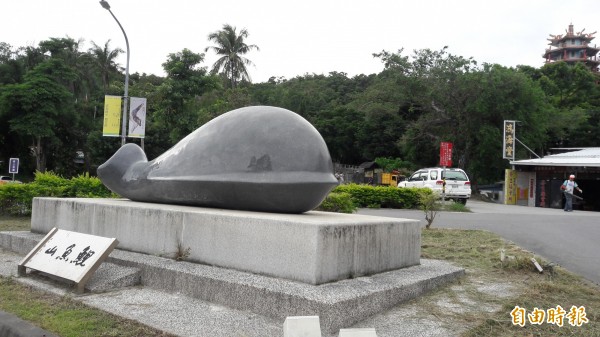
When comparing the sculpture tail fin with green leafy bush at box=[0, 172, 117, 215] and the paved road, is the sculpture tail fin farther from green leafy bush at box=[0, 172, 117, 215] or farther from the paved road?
the paved road

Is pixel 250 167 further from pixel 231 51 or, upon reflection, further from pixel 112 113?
pixel 231 51

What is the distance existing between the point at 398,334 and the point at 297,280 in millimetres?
1120

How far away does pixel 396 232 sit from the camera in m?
5.69

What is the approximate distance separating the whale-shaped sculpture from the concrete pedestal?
26 centimetres

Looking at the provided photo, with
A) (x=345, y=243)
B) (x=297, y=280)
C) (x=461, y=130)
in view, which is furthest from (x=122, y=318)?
(x=461, y=130)

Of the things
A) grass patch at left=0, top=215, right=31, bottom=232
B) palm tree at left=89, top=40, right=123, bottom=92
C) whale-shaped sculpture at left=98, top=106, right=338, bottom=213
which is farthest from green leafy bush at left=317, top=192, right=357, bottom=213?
palm tree at left=89, top=40, right=123, bottom=92

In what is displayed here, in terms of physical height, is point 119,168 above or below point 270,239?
above

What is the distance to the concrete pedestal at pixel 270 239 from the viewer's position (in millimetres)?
4625

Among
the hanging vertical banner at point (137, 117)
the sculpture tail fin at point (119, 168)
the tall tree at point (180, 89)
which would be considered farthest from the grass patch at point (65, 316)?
the tall tree at point (180, 89)

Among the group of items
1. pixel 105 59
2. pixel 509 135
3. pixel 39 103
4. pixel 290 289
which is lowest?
pixel 290 289

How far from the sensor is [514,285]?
18.7 feet

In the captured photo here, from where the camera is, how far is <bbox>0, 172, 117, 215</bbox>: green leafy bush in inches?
506

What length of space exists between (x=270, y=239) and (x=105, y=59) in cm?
4293

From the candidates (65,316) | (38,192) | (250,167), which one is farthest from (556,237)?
(38,192)
